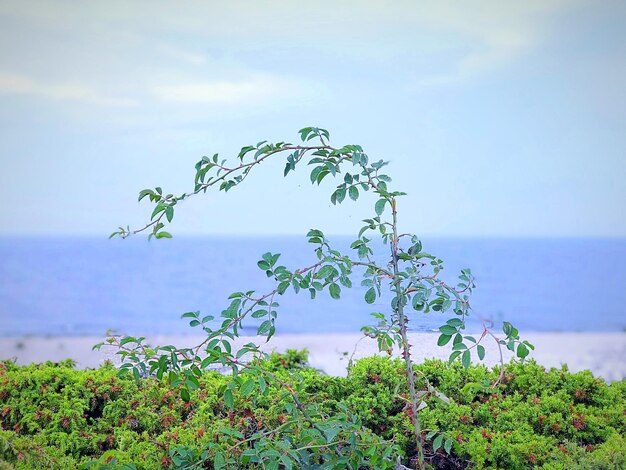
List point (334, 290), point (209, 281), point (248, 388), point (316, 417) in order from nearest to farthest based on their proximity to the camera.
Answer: point (248, 388) < point (334, 290) < point (316, 417) < point (209, 281)

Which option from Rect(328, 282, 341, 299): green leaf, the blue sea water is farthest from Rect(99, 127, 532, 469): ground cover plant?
the blue sea water

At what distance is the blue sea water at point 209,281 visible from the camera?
12.4 metres

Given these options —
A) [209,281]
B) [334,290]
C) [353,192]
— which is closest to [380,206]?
[353,192]

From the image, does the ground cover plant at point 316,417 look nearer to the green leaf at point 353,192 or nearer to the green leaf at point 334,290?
the green leaf at point 334,290

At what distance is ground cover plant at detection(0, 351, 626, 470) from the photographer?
6.04ft

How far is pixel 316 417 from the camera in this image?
1759 mm

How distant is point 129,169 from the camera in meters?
11.0

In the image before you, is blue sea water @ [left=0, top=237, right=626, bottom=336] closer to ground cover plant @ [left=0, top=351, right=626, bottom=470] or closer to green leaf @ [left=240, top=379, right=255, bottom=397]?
ground cover plant @ [left=0, top=351, right=626, bottom=470]

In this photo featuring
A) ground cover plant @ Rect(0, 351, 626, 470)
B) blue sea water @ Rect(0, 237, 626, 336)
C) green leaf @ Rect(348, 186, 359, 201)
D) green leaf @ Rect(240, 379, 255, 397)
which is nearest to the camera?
green leaf @ Rect(240, 379, 255, 397)

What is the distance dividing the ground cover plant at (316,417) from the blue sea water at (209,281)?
28.0 feet

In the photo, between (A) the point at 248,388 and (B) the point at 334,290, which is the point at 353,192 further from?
(A) the point at 248,388

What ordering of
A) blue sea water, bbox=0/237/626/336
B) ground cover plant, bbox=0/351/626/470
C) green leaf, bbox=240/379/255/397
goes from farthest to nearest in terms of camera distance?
blue sea water, bbox=0/237/626/336 → ground cover plant, bbox=0/351/626/470 → green leaf, bbox=240/379/255/397

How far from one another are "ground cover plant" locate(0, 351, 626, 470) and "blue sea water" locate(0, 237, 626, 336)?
28.0 ft

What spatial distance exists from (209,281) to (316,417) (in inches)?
507
